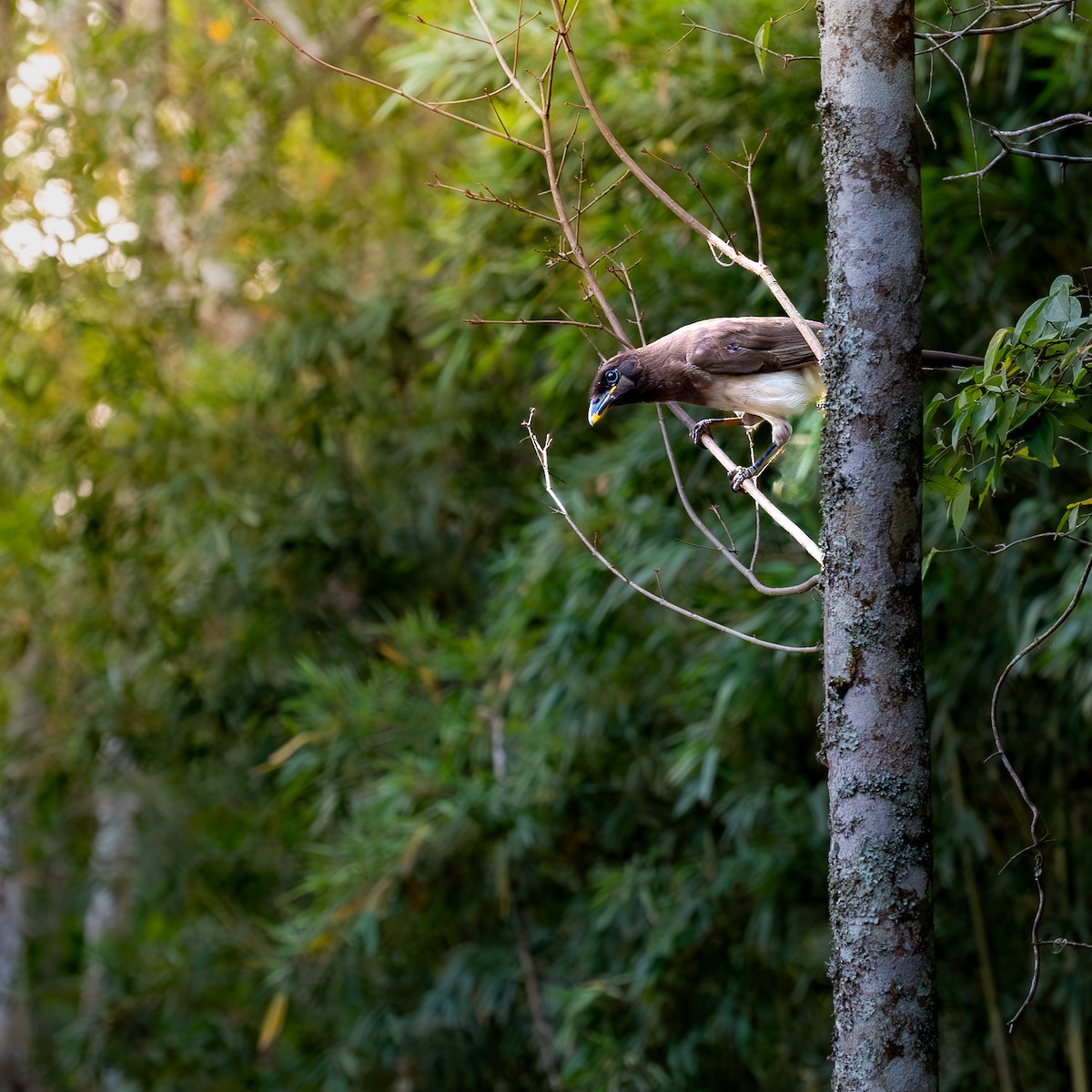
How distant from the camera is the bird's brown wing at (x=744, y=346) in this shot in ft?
7.54

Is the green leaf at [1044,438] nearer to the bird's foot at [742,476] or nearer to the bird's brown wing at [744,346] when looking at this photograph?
the bird's foot at [742,476]

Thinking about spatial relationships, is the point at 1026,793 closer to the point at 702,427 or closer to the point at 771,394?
the point at 702,427

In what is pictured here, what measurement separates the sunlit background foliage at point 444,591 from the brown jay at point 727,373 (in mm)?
310

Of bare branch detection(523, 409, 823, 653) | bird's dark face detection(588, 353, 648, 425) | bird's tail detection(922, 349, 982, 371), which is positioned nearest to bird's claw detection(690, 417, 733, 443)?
bird's dark face detection(588, 353, 648, 425)

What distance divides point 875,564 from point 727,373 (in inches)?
44.2

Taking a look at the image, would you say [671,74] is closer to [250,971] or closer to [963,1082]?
[963,1082]

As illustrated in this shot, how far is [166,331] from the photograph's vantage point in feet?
18.4

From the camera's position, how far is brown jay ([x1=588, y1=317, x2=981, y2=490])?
230cm

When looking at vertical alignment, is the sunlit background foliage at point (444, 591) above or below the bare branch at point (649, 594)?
above

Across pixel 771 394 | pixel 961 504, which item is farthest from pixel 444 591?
pixel 961 504

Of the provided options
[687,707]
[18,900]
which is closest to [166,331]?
[687,707]

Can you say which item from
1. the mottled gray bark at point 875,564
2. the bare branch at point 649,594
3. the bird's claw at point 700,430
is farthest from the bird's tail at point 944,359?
the mottled gray bark at point 875,564

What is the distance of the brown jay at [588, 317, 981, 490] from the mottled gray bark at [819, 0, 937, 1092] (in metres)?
0.82

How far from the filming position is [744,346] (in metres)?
2.32
